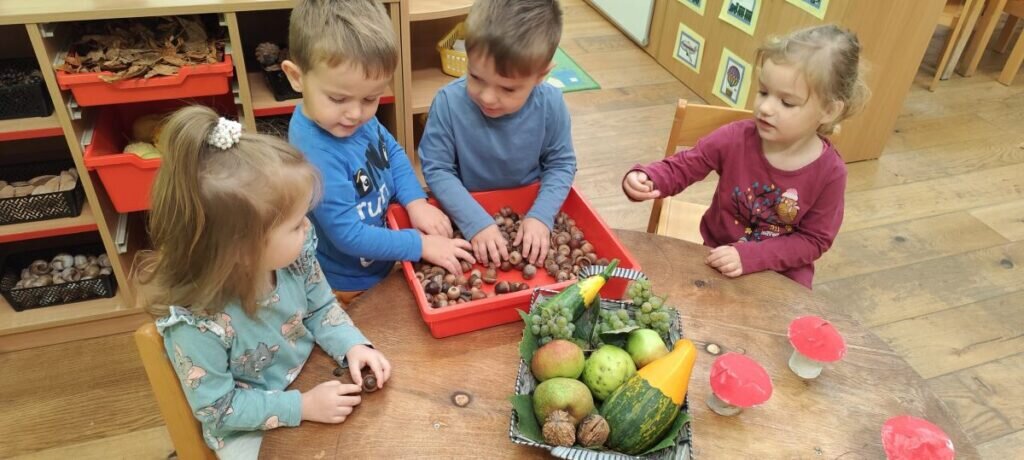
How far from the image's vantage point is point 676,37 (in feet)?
11.8

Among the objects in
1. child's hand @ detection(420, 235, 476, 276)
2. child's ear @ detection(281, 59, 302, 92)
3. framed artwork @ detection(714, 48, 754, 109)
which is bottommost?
framed artwork @ detection(714, 48, 754, 109)

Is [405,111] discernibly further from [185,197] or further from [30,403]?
[30,403]

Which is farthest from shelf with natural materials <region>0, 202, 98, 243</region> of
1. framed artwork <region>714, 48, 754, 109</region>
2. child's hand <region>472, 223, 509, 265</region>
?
framed artwork <region>714, 48, 754, 109</region>

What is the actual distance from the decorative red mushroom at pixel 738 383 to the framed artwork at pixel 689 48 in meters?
2.78

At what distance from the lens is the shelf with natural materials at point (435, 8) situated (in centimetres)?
185

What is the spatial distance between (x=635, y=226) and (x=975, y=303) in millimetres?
1235

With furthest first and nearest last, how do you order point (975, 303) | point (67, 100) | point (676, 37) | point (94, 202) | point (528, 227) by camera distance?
point (676, 37)
point (975, 303)
point (94, 202)
point (67, 100)
point (528, 227)

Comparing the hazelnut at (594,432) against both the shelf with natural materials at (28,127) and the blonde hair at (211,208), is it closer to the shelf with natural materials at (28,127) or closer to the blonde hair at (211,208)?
the blonde hair at (211,208)

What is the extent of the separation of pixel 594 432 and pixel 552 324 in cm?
15

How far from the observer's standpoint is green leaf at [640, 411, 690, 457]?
82cm

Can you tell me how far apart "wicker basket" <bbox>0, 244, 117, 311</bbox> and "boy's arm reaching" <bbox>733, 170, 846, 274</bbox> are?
184cm

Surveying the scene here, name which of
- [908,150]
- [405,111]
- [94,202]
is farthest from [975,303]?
[94,202]

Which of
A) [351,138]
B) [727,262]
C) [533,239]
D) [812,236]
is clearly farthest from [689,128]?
[351,138]

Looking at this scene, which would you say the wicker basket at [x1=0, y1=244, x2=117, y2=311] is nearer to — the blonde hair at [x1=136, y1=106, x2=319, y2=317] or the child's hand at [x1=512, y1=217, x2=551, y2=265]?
the blonde hair at [x1=136, y1=106, x2=319, y2=317]
